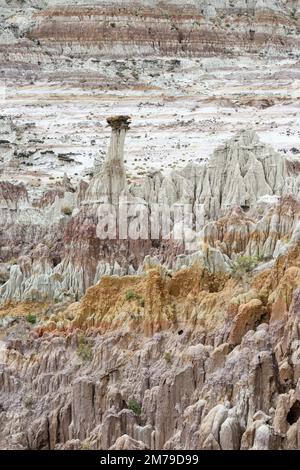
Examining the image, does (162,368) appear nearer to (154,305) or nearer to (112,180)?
(154,305)

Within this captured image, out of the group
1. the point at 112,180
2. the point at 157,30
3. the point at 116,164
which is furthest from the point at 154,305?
the point at 157,30

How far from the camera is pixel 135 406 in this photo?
10195mm

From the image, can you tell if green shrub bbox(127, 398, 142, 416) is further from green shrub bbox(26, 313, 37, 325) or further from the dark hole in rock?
green shrub bbox(26, 313, 37, 325)

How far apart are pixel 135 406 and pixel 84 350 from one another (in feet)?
5.03

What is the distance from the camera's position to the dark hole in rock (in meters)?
8.48

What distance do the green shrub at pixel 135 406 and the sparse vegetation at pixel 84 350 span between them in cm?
122

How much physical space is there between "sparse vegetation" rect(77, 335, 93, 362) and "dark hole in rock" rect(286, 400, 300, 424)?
3579 mm

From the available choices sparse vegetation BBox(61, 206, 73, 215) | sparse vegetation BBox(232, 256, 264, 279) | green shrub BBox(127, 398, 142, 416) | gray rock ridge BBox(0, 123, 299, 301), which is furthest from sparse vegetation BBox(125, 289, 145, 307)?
sparse vegetation BBox(61, 206, 73, 215)

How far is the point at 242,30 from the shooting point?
63.7 metres

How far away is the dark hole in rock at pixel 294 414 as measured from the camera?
334 inches

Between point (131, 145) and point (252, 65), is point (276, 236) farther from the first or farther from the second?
point (252, 65)

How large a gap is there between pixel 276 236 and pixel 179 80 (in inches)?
1615

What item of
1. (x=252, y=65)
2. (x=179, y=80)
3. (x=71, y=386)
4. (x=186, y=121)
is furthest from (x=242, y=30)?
(x=71, y=386)

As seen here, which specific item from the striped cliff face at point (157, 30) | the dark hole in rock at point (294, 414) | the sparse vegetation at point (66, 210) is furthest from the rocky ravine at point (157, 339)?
the striped cliff face at point (157, 30)
